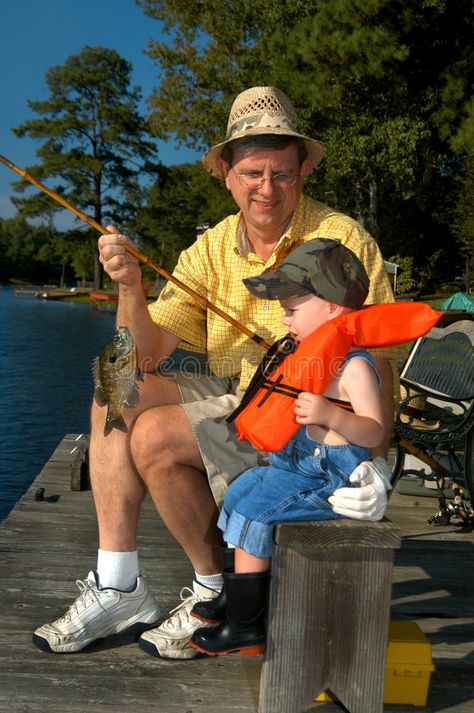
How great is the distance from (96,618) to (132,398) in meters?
0.85

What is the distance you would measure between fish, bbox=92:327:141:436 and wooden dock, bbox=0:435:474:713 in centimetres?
92

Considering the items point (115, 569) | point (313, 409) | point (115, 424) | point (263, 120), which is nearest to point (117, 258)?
point (115, 424)

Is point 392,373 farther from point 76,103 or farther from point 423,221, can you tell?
point 76,103

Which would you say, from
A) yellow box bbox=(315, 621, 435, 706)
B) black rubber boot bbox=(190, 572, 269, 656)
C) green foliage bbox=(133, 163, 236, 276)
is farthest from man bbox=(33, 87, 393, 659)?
green foliage bbox=(133, 163, 236, 276)

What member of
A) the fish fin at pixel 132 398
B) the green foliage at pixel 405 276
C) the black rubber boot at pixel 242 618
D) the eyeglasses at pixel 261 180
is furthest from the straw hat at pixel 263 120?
the green foliage at pixel 405 276

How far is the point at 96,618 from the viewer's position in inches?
114

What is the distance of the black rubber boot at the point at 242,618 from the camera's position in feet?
7.97

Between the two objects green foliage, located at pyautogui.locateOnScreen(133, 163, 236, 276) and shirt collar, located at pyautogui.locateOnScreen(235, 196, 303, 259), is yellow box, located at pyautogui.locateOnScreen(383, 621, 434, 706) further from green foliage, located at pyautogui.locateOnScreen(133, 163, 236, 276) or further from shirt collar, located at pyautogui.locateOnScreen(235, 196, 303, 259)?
green foliage, located at pyautogui.locateOnScreen(133, 163, 236, 276)

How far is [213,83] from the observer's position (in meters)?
30.0

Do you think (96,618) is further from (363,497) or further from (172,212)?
(172,212)

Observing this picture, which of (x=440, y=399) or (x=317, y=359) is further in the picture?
(x=440, y=399)

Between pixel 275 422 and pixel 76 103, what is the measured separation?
6149cm

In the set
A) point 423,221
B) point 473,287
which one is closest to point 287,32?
point 423,221

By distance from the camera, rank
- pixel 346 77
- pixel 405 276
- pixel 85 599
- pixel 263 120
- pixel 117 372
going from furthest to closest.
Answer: pixel 405 276
pixel 346 77
pixel 263 120
pixel 85 599
pixel 117 372
